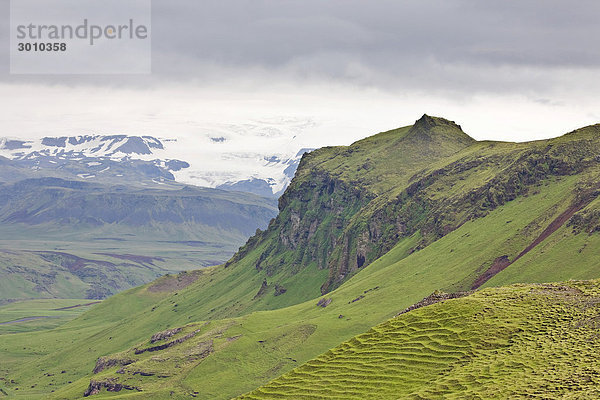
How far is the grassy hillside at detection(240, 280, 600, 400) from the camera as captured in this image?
68.8 metres

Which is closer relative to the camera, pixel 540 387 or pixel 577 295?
pixel 540 387

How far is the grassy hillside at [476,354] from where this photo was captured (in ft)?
226

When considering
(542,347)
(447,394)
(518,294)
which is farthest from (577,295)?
(447,394)

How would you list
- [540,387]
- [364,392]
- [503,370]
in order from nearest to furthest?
[540,387]
[503,370]
[364,392]

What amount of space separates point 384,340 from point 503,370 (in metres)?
19.4

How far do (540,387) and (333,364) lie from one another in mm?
28496

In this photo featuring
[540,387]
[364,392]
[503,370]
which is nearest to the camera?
[540,387]

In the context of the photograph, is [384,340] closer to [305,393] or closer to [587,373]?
[305,393]

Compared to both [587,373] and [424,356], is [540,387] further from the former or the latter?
[424,356]

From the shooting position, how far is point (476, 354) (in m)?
77.8

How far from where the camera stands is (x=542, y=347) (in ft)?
248

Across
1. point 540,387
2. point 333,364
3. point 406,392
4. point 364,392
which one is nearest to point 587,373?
point 540,387

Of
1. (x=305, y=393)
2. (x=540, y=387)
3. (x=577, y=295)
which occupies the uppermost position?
(x=577, y=295)

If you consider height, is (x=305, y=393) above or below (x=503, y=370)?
below
